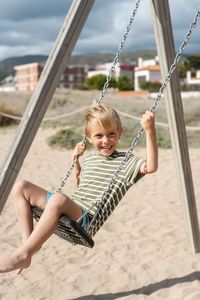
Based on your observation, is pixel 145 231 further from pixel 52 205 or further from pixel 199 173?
pixel 199 173

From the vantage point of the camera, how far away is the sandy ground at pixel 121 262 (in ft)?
9.52

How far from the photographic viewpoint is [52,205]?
6.75 feet

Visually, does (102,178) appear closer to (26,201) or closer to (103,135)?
(103,135)

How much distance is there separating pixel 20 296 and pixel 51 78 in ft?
5.38

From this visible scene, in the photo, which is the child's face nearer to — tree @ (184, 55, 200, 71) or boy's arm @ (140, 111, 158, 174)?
boy's arm @ (140, 111, 158, 174)

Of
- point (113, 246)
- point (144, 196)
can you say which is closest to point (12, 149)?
point (113, 246)

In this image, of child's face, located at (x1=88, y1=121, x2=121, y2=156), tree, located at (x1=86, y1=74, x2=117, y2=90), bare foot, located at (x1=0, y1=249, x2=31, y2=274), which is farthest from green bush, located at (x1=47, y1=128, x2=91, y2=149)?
tree, located at (x1=86, y1=74, x2=117, y2=90)

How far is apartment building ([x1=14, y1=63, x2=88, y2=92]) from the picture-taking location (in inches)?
2739

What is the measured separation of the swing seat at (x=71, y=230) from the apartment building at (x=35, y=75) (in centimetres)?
6644

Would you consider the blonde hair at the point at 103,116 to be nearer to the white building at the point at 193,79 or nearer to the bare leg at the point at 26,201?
the bare leg at the point at 26,201

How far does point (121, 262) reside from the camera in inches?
132

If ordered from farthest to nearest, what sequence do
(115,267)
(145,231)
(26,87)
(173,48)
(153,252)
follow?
(26,87) < (145,231) < (153,252) < (115,267) < (173,48)

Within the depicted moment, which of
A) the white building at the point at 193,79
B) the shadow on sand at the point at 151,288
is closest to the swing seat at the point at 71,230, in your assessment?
the shadow on sand at the point at 151,288

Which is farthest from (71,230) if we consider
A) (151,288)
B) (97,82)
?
(97,82)
